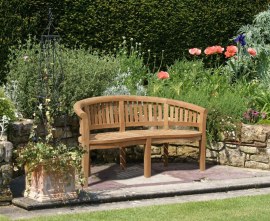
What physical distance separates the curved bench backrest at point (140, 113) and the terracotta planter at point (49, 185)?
1.60 meters

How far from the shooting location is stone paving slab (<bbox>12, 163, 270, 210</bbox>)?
8312mm

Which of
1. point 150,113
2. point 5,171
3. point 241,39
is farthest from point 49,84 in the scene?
point 241,39

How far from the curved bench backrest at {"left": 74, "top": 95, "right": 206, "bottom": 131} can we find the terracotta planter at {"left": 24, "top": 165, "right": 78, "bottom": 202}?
1.60 meters

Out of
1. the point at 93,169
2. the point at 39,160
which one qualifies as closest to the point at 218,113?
the point at 93,169

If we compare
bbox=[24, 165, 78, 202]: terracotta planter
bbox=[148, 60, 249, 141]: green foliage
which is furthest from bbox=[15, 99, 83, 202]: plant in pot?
bbox=[148, 60, 249, 141]: green foliage

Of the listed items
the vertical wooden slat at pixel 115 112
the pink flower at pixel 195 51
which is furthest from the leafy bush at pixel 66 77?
the pink flower at pixel 195 51

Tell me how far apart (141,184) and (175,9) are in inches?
189

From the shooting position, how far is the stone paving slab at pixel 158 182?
8312 mm

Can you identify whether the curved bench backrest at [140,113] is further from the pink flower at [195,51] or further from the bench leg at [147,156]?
the pink flower at [195,51]

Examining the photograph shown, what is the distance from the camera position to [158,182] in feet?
30.4

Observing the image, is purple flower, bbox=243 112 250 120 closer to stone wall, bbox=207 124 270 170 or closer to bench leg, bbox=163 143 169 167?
stone wall, bbox=207 124 270 170

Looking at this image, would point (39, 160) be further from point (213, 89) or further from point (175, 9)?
point (175, 9)

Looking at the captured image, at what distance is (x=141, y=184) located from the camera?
912 cm

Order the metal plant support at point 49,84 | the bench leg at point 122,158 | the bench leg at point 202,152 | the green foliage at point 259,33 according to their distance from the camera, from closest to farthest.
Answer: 1. the metal plant support at point 49,84
2. the bench leg at point 202,152
3. the bench leg at point 122,158
4. the green foliage at point 259,33
